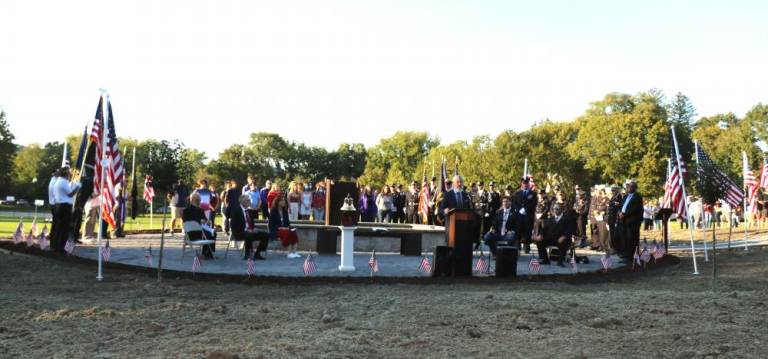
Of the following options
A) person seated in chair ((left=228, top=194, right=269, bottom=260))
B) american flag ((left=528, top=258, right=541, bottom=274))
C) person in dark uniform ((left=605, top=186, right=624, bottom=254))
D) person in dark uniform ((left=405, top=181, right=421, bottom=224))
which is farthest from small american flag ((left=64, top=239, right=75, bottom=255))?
person in dark uniform ((left=405, top=181, right=421, bottom=224))

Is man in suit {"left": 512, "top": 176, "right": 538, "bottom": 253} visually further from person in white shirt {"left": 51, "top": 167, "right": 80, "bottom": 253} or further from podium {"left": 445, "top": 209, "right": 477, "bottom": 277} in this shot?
person in white shirt {"left": 51, "top": 167, "right": 80, "bottom": 253}

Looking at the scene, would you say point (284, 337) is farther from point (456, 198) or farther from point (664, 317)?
point (456, 198)

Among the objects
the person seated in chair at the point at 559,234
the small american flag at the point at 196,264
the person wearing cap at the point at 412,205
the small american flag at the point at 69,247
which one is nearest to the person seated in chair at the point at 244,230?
the small american flag at the point at 196,264

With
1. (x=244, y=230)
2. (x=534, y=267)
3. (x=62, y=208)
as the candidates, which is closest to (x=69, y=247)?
(x=62, y=208)

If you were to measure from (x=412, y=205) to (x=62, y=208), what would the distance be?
47.9 feet

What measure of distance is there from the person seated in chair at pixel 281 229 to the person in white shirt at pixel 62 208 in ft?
15.3

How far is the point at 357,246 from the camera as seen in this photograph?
1811cm

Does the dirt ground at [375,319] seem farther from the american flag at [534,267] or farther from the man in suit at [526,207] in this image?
the man in suit at [526,207]

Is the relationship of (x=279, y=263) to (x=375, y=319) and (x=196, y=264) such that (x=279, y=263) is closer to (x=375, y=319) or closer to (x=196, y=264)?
(x=196, y=264)

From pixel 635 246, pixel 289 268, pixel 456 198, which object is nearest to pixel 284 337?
pixel 289 268

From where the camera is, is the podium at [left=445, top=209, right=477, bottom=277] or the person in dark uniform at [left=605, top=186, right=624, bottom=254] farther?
the person in dark uniform at [left=605, top=186, right=624, bottom=254]

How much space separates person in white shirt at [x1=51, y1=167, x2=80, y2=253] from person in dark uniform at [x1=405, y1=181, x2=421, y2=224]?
14136 millimetres

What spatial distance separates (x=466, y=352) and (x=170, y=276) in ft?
23.5

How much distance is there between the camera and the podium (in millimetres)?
13031
